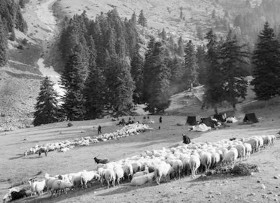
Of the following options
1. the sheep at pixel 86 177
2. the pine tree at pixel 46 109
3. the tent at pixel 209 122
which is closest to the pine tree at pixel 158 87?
the pine tree at pixel 46 109

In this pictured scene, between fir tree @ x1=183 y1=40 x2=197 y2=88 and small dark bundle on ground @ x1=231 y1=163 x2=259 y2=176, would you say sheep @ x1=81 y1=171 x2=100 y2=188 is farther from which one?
fir tree @ x1=183 y1=40 x2=197 y2=88

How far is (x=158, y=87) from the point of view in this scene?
62.8 meters

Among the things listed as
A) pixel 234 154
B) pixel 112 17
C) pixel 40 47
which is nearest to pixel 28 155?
pixel 234 154

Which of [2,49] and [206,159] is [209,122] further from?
[2,49]

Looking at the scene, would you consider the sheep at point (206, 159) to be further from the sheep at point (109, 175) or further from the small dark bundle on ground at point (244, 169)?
the sheep at point (109, 175)

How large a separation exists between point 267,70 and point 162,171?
40781 millimetres

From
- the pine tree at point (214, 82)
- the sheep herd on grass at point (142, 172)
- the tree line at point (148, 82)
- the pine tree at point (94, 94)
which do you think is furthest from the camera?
the pine tree at point (94, 94)

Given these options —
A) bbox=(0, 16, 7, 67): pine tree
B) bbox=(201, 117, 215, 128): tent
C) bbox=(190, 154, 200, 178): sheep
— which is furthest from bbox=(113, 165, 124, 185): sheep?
bbox=(0, 16, 7, 67): pine tree

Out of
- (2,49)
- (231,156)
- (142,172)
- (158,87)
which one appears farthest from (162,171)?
(2,49)

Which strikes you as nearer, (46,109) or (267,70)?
(267,70)

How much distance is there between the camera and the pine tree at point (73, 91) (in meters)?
60.8

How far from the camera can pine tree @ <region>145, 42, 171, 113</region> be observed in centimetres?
6269

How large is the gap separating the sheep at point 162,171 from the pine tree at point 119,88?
43.5 meters

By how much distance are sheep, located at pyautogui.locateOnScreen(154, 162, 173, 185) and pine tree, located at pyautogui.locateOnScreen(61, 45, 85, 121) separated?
147 feet
